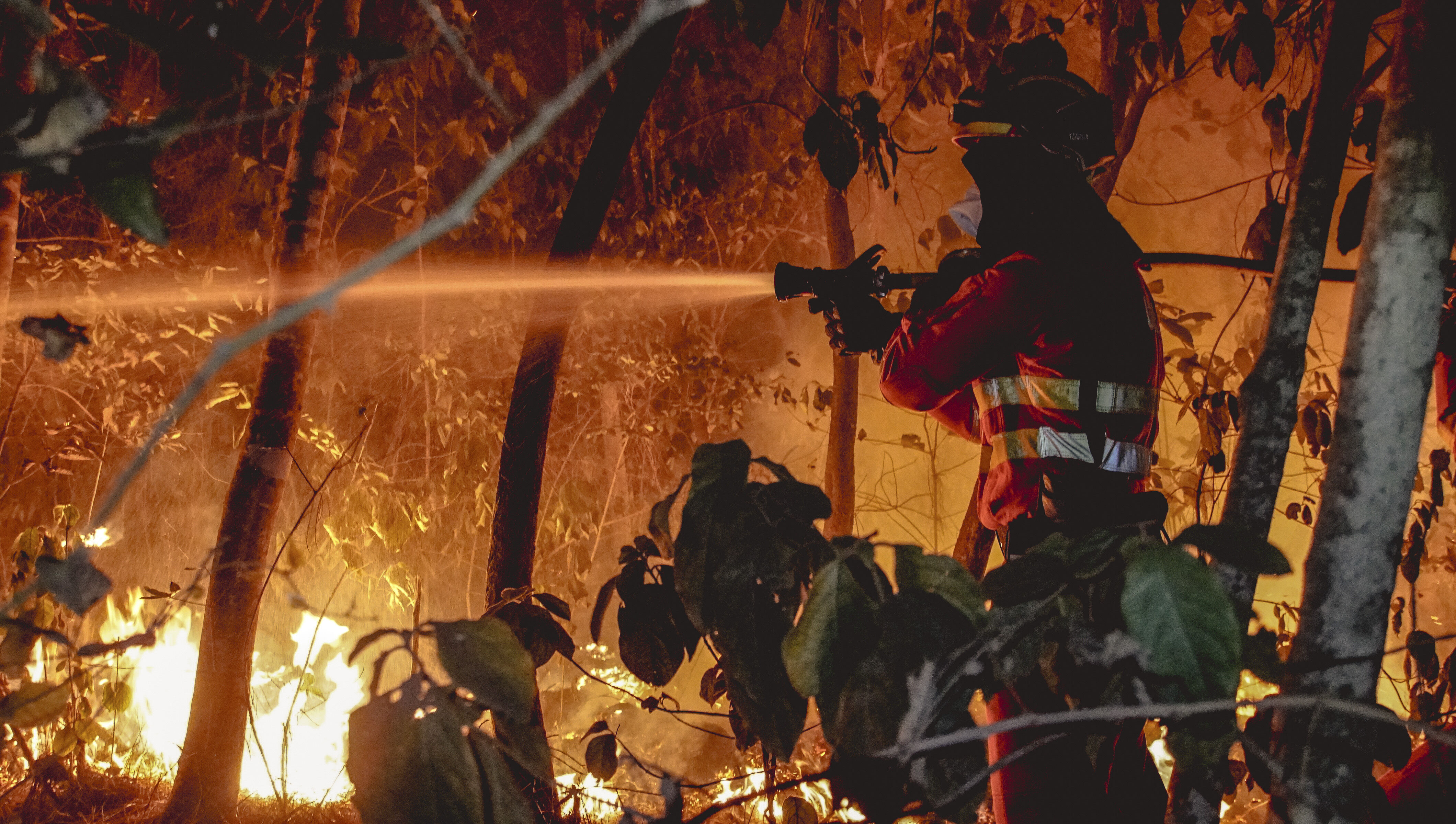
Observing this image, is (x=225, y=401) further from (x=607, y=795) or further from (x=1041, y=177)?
(x=1041, y=177)

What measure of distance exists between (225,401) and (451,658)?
6.04 m

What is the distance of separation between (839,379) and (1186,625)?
348 centimetres

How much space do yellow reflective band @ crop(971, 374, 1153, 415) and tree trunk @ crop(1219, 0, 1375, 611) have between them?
35cm

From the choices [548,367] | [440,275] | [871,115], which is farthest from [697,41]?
[548,367]

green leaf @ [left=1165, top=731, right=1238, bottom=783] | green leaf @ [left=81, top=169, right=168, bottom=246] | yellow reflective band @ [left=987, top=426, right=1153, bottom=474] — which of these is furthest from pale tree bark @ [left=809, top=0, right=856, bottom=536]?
green leaf @ [left=81, top=169, right=168, bottom=246]

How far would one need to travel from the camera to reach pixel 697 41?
4.95m

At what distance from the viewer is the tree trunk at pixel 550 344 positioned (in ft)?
7.70

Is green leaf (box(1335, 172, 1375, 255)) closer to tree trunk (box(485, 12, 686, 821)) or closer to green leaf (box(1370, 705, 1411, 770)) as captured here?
green leaf (box(1370, 705, 1411, 770))

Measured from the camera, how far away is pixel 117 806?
3.58 metres

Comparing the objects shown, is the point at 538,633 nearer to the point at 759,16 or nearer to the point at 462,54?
the point at 462,54

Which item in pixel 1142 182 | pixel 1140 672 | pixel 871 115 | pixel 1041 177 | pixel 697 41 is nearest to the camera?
pixel 1140 672

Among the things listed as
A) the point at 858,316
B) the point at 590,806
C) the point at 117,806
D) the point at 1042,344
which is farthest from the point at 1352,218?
the point at 117,806

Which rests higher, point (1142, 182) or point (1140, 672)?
point (1142, 182)

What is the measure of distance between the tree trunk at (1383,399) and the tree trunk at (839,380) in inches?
107
